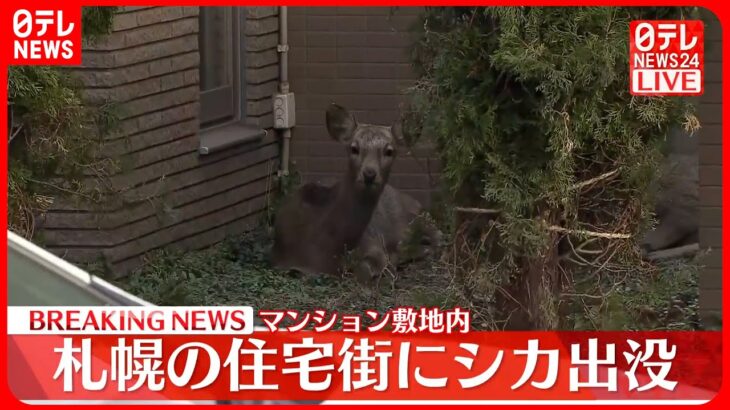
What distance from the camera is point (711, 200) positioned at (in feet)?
21.5

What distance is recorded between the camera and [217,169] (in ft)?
30.1

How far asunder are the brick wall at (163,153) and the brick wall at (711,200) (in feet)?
10.3

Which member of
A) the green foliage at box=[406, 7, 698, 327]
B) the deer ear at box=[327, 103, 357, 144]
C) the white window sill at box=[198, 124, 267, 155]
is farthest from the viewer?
the white window sill at box=[198, 124, 267, 155]

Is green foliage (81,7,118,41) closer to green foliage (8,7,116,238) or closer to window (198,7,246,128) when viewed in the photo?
green foliage (8,7,116,238)

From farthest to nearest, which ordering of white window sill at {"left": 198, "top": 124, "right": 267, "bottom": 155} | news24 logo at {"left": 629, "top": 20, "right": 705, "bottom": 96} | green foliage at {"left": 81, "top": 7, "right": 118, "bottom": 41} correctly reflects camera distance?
white window sill at {"left": 198, "top": 124, "right": 267, "bottom": 155} → green foliage at {"left": 81, "top": 7, "right": 118, "bottom": 41} → news24 logo at {"left": 629, "top": 20, "right": 705, "bottom": 96}

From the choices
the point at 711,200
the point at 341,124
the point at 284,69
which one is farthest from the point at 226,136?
the point at 711,200

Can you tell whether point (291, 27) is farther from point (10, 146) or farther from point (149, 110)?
point (10, 146)

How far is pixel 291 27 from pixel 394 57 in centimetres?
81

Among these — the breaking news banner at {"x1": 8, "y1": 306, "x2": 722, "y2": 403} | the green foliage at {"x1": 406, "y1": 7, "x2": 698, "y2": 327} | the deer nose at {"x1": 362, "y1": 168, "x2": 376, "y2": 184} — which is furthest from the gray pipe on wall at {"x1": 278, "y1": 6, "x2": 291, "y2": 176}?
the breaking news banner at {"x1": 8, "y1": 306, "x2": 722, "y2": 403}

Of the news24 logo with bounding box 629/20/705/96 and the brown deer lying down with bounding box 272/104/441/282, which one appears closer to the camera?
the news24 logo with bounding box 629/20/705/96

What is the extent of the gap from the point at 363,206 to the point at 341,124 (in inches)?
22.0

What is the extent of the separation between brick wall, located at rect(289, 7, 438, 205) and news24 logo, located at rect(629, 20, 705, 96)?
471cm

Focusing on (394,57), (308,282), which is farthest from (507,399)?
(394,57)

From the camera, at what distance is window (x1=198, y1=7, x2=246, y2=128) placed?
936 centimetres
